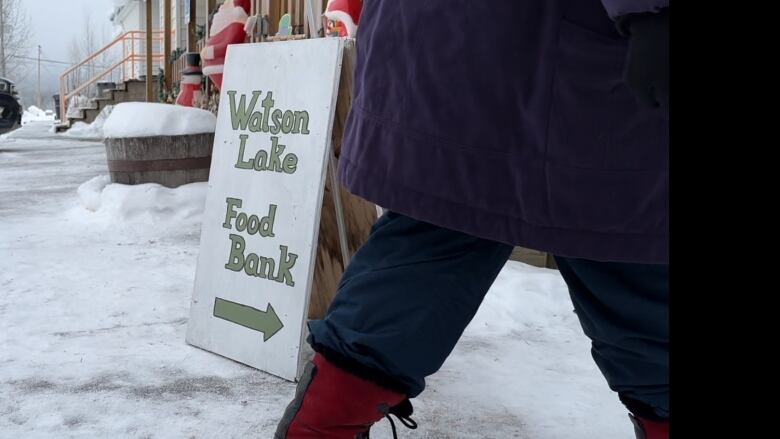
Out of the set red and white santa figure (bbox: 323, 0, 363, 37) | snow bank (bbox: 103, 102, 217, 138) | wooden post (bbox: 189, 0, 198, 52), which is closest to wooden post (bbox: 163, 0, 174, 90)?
wooden post (bbox: 189, 0, 198, 52)

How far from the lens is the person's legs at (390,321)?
1.07 meters

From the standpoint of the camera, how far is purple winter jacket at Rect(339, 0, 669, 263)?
0.97 meters

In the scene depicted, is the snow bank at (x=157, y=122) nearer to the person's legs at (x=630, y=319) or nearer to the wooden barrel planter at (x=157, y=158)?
the wooden barrel planter at (x=157, y=158)

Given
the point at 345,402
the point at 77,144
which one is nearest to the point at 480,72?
the point at 345,402

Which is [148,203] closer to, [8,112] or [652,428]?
[652,428]

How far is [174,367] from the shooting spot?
2.15 m

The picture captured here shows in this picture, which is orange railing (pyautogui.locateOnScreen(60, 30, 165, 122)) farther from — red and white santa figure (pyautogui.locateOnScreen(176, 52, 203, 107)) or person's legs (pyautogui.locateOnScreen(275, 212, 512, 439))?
person's legs (pyautogui.locateOnScreen(275, 212, 512, 439))

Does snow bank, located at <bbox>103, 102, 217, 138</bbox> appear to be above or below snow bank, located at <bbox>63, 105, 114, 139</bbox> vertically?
above

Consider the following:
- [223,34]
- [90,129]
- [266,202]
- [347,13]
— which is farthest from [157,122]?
[90,129]

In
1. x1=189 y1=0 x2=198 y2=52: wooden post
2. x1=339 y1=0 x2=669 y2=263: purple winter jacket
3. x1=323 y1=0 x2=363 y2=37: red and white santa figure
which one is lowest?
x1=339 y1=0 x2=669 y2=263: purple winter jacket

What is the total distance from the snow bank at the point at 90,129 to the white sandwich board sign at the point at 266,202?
14.3 metres

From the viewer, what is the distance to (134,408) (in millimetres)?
1842

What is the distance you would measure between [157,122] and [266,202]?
286 cm

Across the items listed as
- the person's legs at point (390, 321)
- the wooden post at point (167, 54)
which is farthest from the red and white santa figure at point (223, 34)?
the wooden post at point (167, 54)
